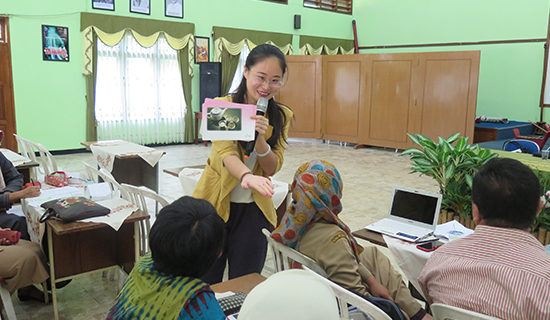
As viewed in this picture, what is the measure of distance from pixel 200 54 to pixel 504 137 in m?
6.34

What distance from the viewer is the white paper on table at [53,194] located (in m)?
2.63

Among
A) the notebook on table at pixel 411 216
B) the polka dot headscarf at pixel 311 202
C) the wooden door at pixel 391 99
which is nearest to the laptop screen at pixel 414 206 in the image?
the notebook on table at pixel 411 216

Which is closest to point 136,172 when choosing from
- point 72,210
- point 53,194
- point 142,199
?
point 53,194

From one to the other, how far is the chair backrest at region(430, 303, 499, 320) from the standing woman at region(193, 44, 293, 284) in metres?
0.68

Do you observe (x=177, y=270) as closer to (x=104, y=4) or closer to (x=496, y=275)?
(x=496, y=275)

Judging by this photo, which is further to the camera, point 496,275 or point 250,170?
point 250,170

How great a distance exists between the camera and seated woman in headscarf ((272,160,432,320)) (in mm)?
1575

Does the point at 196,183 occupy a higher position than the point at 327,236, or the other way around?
the point at 327,236

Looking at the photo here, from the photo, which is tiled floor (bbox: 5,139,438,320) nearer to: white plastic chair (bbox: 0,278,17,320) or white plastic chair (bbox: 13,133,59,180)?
white plastic chair (bbox: 0,278,17,320)

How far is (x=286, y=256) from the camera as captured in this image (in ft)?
5.60

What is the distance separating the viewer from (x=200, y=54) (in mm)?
9469

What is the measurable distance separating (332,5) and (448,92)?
182 inches

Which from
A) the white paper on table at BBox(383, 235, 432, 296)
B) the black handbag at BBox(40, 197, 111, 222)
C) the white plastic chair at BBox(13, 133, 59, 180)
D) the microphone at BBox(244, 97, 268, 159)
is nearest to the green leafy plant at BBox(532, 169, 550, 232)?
the white paper on table at BBox(383, 235, 432, 296)

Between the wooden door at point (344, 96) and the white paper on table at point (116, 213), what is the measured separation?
24.8 feet
